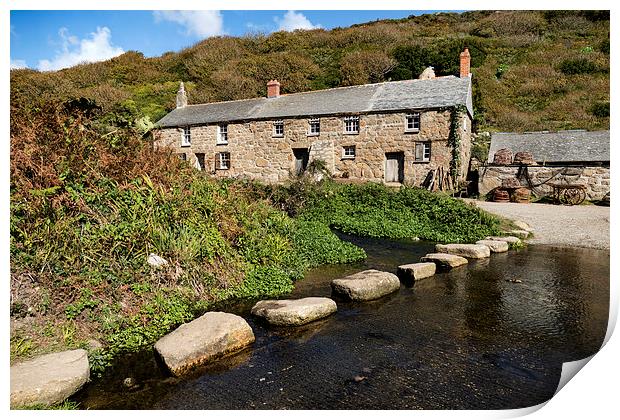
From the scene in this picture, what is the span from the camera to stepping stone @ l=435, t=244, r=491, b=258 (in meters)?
7.70

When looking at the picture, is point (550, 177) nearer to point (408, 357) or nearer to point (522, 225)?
point (522, 225)

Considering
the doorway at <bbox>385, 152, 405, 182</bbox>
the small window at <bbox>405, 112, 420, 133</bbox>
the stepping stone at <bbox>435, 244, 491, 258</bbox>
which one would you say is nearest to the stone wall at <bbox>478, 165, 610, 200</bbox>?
the small window at <bbox>405, 112, 420, 133</bbox>

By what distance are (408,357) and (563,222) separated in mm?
9011

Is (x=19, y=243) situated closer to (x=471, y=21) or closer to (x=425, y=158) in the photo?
(x=425, y=158)

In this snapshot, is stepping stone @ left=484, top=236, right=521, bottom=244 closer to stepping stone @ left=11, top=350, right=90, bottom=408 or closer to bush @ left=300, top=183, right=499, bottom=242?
bush @ left=300, top=183, right=499, bottom=242

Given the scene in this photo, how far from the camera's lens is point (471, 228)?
31.7 ft

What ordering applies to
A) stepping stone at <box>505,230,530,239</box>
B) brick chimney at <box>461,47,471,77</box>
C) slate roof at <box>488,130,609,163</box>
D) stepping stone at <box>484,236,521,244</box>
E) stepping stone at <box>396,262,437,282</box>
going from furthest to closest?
brick chimney at <box>461,47,471,77</box> < slate roof at <box>488,130,609,163</box> < stepping stone at <box>505,230,530,239</box> < stepping stone at <box>484,236,521,244</box> < stepping stone at <box>396,262,437,282</box>

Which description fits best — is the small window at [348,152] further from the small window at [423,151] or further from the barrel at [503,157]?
the barrel at [503,157]

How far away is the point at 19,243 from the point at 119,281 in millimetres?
1119

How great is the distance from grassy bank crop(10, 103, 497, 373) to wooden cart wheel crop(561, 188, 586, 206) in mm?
9958

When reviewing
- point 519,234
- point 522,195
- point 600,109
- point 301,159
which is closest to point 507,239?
point 519,234

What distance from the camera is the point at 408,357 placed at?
3812 millimetres

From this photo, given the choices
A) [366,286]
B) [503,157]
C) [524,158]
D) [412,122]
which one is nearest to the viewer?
[366,286]
